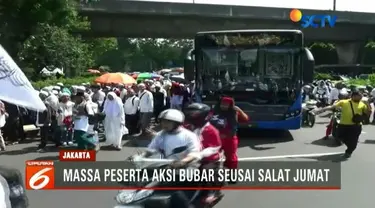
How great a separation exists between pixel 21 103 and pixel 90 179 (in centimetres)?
605

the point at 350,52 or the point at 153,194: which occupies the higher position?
the point at 153,194

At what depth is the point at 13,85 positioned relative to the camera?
10.9 ft

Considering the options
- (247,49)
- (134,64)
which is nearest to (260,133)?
(247,49)

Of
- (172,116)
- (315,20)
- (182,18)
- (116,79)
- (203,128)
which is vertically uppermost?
(172,116)

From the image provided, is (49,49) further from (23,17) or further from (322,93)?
(322,93)

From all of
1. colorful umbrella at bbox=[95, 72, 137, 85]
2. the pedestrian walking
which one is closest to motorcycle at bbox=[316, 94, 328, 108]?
colorful umbrella at bbox=[95, 72, 137, 85]

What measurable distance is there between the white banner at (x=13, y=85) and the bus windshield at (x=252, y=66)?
12213 mm

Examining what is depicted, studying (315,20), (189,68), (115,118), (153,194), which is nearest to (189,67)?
(189,68)

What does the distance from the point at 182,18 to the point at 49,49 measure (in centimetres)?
1400

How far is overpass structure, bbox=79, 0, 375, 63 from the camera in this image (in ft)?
131

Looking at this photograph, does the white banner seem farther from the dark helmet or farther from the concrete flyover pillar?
the concrete flyover pillar

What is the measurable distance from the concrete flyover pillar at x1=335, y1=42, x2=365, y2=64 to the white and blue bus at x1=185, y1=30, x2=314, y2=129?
124 ft

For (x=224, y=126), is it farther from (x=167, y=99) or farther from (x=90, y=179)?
(x=167, y=99)

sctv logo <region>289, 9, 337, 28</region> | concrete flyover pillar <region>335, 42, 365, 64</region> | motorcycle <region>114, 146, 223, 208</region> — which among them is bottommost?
concrete flyover pillar <region>335, 42, 365, 64</region>
